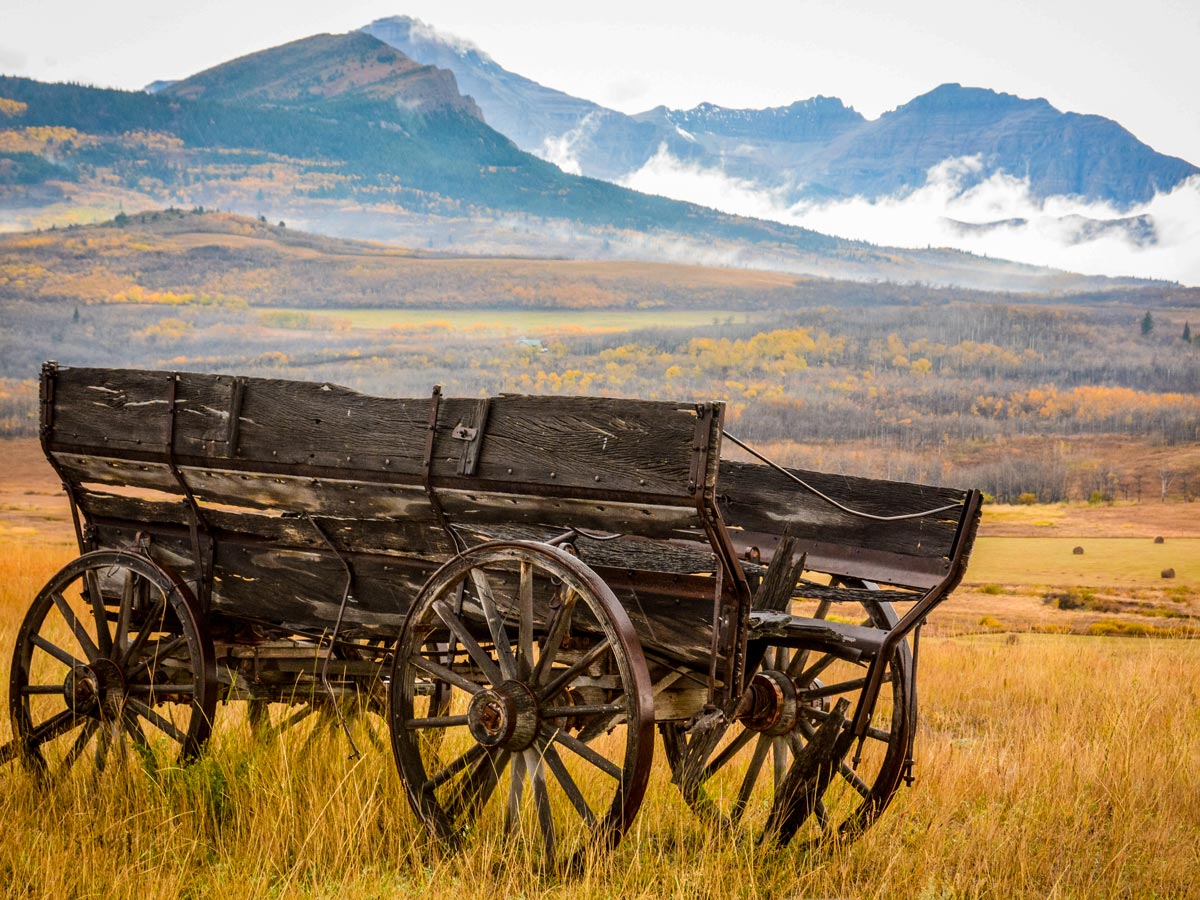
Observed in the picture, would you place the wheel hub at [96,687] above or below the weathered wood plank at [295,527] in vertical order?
below

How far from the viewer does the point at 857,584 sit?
462 cm

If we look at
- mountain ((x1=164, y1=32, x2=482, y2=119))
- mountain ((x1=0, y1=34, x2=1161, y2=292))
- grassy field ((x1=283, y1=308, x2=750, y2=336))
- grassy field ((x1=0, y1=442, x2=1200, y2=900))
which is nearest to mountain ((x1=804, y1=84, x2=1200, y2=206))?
mountain ((x1=0, y1=34, x2=1161, y2=292))

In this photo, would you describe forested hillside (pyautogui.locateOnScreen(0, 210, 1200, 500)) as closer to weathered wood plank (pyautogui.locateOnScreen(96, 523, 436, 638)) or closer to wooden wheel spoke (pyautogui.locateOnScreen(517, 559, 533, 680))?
weathered wood plank (pyautogui.locateOnScreen(96, 523, 436, 638))

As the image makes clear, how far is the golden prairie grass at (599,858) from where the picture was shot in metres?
3.33

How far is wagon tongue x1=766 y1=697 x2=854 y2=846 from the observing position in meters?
3.80

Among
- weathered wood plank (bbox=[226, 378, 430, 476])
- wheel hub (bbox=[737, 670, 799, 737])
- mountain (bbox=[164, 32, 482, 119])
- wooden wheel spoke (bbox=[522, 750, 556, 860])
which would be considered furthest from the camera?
mountain (bbox=[164, 32, 482, 119])

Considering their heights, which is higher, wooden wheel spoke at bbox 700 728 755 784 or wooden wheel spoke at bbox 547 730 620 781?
wooden wheel spoke at bbox 547 730 620 781

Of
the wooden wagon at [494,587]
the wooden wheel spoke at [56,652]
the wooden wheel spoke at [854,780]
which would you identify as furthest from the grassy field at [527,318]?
the wooden wheel spoke at [56,652]

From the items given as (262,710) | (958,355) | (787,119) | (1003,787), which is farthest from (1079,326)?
(262,710)

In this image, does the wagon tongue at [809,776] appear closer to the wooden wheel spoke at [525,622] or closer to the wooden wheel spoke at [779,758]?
the wooden wheel spoke at [779,758]

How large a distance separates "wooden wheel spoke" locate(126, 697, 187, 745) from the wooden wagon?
16 millimetres

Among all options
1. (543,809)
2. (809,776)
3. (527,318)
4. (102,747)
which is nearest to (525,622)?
(543,809)

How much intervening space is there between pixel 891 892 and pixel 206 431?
2691mm

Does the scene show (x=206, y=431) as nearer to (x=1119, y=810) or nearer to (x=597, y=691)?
(x=597, y=691)
